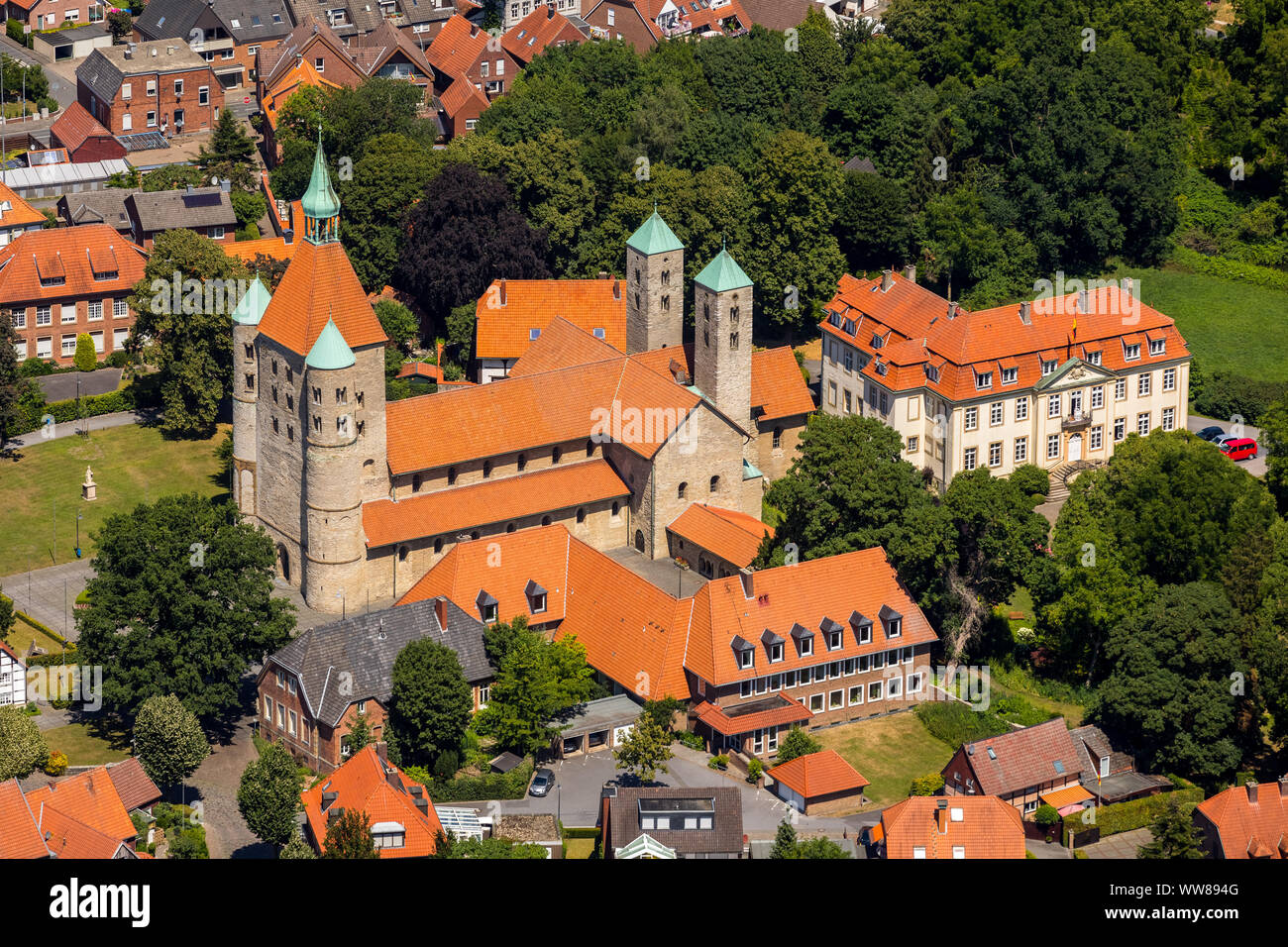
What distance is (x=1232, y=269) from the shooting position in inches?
5148

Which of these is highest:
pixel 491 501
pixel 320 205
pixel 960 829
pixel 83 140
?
pixel 83 140

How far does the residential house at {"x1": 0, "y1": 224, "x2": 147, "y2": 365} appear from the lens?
389ft

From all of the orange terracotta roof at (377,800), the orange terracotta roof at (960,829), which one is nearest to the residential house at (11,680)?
the orange terracotta roof at (377,800)

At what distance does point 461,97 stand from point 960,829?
85.1m

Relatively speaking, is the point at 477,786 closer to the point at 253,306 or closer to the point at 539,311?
the point at 253,306

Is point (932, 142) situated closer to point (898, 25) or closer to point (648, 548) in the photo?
point (898, 25)

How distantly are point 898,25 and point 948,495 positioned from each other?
6300cm

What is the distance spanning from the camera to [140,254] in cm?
12206

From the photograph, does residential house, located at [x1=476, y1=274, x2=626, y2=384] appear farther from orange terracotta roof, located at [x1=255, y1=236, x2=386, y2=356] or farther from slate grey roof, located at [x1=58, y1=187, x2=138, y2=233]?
slate grey roof, located at [x1=58, y1=187, x2=138, y2=233]

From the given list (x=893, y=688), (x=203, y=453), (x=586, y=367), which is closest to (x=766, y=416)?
(x=586, y=367)

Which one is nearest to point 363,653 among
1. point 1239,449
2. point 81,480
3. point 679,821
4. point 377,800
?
point 377,800

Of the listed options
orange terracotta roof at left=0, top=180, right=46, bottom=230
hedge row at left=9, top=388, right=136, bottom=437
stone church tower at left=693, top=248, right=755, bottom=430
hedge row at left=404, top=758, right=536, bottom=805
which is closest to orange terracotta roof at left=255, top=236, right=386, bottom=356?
stone church tower at left=693, top=248, right=755, bottom=430

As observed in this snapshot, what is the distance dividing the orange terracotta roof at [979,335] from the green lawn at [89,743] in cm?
4673

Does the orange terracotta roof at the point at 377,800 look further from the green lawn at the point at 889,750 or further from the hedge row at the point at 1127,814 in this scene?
the hedge row at the point at 1127,814
